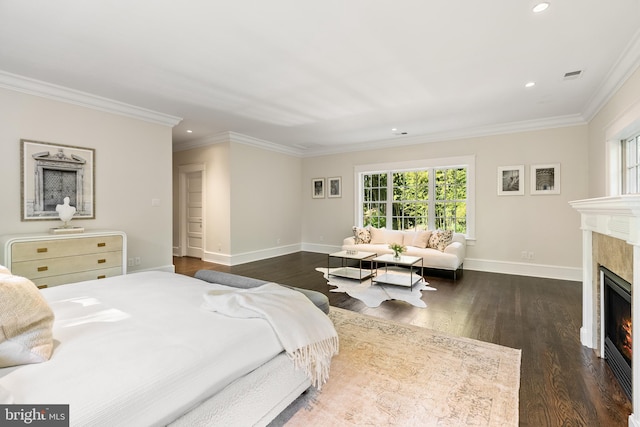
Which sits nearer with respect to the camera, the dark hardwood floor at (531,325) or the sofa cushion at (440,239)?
the dark hardwood floor at (531,325)

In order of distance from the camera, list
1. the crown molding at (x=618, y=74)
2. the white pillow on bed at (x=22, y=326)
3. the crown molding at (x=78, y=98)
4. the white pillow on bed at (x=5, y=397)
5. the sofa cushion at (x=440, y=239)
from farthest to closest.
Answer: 1. the sofa cushion at (x=440, y=239)
2. the crown molding at (x=78, y=98)
3. the crown molding at (x=618, y=74)
4. the white pillow on bed at (x=22, y=326)
5. the white pillow on bed at (x=5, y=397)

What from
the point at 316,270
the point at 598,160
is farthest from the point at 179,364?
the point at 598,160

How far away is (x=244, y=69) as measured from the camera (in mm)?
3117

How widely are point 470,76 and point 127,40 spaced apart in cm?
340

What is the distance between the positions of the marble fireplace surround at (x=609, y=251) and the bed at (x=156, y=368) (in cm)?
183

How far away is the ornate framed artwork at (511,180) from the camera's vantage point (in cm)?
512

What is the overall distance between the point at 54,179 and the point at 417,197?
5.98 meters

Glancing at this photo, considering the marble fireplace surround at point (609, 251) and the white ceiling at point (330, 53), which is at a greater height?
the white ceiling at point (330, 53)

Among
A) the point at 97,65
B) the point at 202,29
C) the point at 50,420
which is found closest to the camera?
the point at 50,420

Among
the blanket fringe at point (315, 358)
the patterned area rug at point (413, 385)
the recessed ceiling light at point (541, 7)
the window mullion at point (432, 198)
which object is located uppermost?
the recessed ceiling light at point (541, 7)

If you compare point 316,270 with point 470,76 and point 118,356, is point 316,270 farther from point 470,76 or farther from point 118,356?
point 118,356

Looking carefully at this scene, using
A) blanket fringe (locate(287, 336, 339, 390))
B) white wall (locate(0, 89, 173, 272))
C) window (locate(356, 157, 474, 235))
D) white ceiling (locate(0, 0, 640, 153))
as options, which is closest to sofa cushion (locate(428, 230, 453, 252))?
window (locate(356, 157, 474, 235))

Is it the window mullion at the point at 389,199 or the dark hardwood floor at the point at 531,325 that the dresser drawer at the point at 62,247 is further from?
the window mullion at the point at 389,199

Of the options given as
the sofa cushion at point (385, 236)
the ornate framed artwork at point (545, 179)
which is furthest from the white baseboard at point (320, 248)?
the ornate framed artwork at point (545, 179)
